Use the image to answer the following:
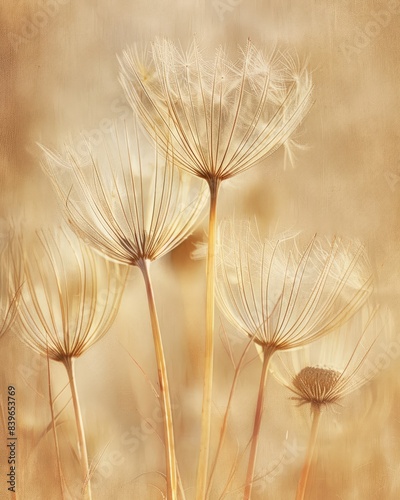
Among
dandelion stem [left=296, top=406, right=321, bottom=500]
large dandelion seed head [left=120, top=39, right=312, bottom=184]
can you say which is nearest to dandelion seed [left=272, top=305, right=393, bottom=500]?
dandelion stem [left=296, top=406, right=321, bottom=500]

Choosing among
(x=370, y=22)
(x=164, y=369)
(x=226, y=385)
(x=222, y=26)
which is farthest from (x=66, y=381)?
(x=370, y=22)

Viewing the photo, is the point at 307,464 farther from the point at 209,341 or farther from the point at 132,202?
the point at 132,202

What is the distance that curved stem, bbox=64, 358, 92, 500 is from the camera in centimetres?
100

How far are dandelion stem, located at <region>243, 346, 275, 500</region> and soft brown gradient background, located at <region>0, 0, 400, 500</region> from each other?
12 millimetres

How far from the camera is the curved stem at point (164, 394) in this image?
100cm

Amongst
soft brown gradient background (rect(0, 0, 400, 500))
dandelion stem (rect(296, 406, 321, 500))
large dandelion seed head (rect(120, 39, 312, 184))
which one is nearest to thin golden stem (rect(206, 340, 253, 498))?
soft brown gradient background (rect(0, 0, 400, 500))

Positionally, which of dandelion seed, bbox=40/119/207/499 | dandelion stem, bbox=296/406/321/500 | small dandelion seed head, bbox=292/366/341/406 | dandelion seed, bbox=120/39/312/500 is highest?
dandelion seed, bbox=120/39/312/500

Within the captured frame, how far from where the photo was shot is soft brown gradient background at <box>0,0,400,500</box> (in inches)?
39.5

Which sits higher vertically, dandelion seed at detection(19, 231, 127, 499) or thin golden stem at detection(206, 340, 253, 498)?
dandelion seed at detection(19, 231, 127, 499)

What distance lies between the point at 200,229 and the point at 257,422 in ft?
1.15

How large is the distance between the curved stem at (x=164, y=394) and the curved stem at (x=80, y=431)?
14cm

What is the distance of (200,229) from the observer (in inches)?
39.7

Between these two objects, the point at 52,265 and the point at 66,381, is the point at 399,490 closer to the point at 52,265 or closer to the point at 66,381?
the point at 66,381

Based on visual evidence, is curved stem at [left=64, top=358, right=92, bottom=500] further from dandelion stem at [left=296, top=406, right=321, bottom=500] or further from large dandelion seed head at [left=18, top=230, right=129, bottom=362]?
dandelion stem at [left=296, top=406, right=321, bottom=500]
